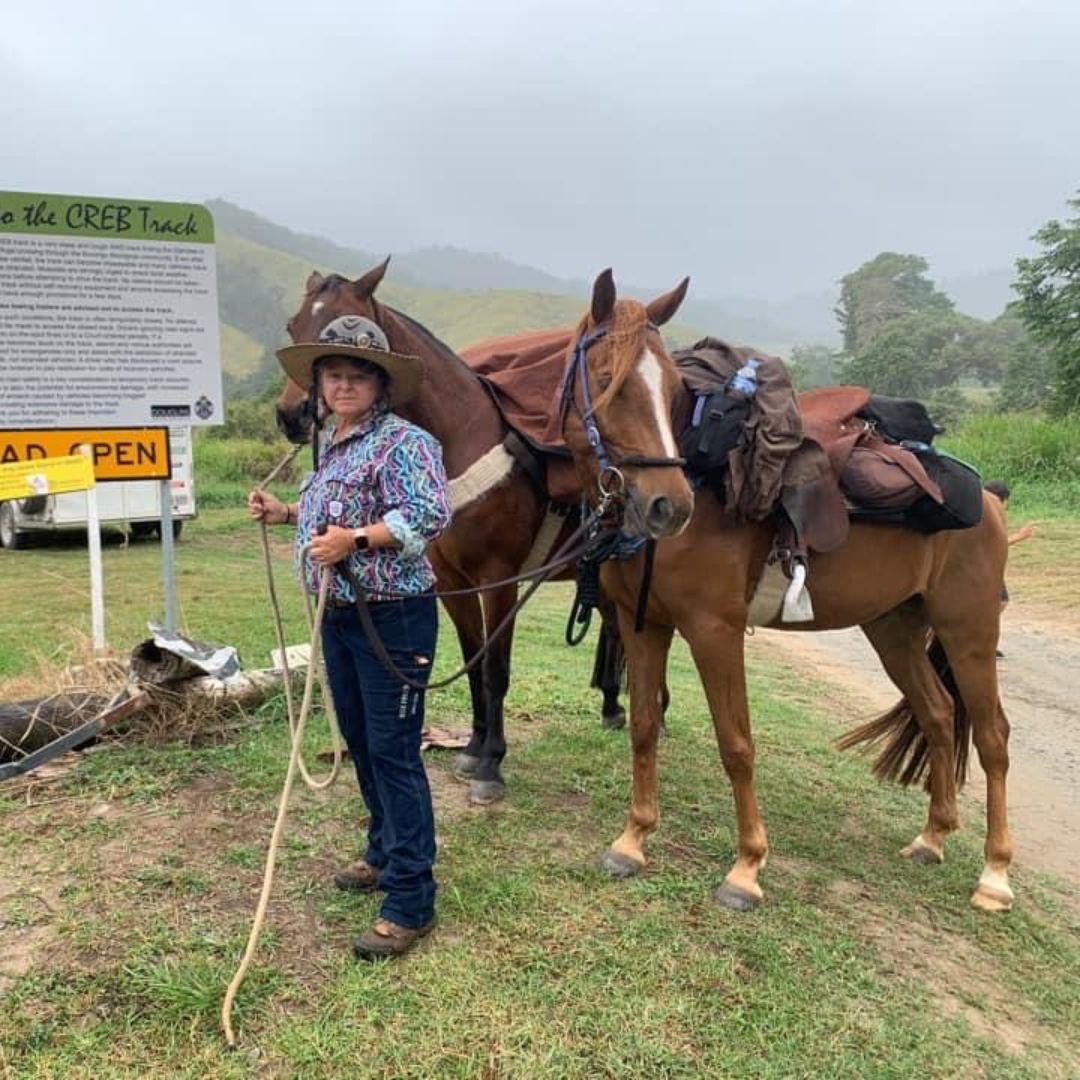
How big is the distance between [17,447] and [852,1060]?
455cm

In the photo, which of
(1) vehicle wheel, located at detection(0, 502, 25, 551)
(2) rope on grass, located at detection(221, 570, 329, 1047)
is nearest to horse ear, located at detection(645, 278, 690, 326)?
(2) rope on grass, located at detection(221, 570, 329, 1047)

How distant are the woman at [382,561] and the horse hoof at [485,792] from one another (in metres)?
1.18

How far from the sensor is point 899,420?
4031 millimetres

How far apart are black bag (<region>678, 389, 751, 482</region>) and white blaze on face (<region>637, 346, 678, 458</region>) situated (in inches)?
15.0

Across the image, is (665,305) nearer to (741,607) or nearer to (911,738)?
(741,607)

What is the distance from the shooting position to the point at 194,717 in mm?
4473

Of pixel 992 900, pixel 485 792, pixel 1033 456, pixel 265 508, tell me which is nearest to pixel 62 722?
pixel 485 792

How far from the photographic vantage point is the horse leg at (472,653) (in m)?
4.37

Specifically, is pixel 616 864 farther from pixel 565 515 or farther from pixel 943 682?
pixel 943 682

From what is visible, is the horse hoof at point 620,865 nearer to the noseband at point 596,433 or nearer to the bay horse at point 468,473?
the bay horse at point 468,473

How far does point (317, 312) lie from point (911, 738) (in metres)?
3.58

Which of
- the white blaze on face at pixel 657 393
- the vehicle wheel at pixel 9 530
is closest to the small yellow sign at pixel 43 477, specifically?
the white blaze on face at pixel 657 393

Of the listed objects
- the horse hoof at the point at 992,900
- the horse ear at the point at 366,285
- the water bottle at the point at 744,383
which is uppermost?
the horse ear at the point at 366,285

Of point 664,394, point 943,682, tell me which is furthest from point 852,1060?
point 943,682
